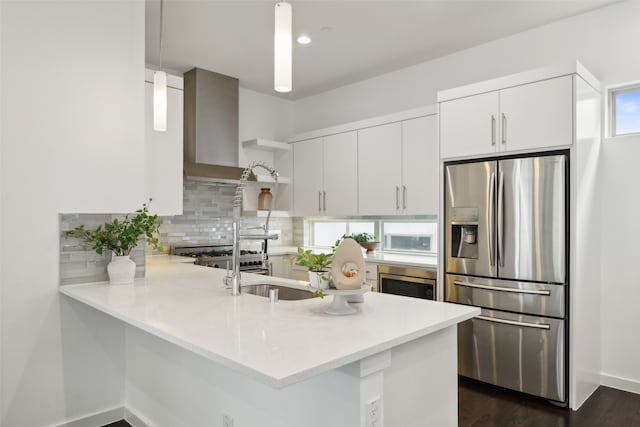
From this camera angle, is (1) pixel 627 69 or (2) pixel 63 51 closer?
(2) pixel 63 51

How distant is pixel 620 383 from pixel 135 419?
11.1ft

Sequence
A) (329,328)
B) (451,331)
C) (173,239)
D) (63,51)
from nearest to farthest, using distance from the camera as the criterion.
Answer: (329,328) < (451,331) < (63,51) < (173,239)

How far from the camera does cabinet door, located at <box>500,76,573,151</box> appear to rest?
2771mm

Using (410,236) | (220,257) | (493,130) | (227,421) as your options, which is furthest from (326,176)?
(227,421)

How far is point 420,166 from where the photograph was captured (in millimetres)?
3842

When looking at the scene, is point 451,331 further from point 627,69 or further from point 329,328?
point 627,69

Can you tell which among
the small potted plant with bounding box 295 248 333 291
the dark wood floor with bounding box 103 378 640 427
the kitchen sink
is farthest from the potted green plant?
the small potted plant with bounding box 295 248 333 291

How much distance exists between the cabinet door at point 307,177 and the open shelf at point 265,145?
5.3 inches

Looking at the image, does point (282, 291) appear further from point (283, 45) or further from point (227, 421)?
point (283, 45)

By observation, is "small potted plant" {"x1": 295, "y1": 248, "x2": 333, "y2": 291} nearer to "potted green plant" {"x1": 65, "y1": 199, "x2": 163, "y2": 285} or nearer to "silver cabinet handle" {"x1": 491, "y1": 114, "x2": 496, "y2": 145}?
"potted green plant" {"x1": 65, "y1": 199, "x2": 163, "y2": 285}

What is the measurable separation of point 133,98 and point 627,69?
11.4 ft

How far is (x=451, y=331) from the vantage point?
6.03 ft

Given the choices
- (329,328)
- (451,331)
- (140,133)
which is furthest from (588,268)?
(140,133)

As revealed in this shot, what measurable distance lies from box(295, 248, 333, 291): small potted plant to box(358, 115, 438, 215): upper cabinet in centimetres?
228
